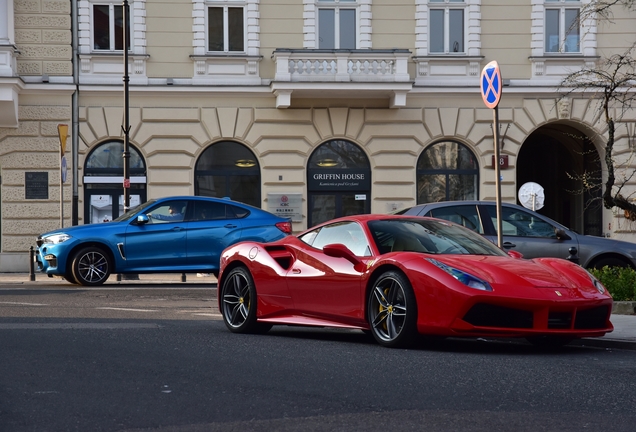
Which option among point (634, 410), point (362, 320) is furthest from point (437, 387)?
point (362, 320)

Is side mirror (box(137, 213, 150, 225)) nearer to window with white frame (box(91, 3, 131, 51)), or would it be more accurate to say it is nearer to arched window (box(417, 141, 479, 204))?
window with white frame (box(91, 3, 131, 51))

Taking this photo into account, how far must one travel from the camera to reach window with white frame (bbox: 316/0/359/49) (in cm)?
2911

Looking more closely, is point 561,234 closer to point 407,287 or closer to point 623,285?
point 623,285

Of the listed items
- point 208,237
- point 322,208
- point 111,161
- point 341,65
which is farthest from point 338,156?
point 208,237

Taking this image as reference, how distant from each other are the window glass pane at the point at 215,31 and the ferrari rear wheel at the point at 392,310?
20.5 meters

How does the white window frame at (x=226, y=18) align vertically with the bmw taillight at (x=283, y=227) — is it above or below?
above

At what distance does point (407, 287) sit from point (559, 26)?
2226 centimetres

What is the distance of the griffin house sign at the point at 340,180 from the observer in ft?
95.3

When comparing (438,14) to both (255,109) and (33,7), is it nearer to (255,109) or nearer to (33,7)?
(255,109)

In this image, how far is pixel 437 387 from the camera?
22.1ft

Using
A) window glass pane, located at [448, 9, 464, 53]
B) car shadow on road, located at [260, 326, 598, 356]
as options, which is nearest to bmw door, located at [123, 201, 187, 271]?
car shadow on road, located at [260, 326, 598, 356]

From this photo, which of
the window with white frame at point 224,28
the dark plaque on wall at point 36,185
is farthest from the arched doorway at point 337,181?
the dark plaque on wall at point 36,185

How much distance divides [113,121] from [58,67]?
76.7 inches

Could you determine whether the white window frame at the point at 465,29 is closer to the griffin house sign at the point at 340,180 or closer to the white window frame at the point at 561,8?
→ the white window frame at the point at 561,8
